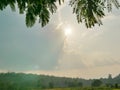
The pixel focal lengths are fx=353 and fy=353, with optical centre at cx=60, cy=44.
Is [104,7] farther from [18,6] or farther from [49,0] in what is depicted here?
[18,6]

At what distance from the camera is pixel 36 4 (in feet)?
20.1

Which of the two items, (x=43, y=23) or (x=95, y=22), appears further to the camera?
(x=43, y=23)

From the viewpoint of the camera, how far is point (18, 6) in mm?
6430

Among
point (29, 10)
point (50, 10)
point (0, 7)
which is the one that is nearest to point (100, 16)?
point (50, 10)

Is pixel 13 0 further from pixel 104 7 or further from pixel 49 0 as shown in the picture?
pixel 104 7

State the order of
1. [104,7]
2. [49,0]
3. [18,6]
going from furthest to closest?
[18,6]
[49,0]
[104,7]

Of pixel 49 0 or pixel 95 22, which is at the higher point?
pixel 49 0

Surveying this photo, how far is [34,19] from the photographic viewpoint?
245 inches

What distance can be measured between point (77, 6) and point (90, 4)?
0.20 m

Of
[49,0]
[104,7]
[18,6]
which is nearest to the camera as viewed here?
[104,7]

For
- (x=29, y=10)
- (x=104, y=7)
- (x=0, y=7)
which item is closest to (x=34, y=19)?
(x=29, y=10)

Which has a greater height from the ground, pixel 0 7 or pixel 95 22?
pixel 0 7

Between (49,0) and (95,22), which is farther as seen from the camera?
(49,0)

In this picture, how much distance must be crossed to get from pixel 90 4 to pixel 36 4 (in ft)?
3.92
